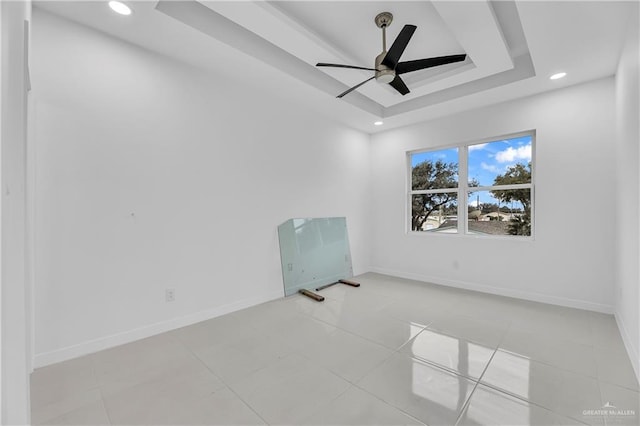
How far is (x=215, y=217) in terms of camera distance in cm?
314

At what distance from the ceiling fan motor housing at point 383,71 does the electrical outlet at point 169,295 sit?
2.94 meters

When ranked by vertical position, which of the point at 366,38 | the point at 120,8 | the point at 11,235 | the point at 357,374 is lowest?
the point at 357,374

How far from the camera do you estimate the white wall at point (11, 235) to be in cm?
83

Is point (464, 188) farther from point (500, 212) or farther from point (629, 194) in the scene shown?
point (629, 194)

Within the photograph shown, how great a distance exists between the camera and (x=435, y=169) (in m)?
4.76

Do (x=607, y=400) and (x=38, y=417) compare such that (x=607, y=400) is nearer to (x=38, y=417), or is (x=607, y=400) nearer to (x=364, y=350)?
(x=364, y=350)

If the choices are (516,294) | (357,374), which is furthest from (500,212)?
(357,374)

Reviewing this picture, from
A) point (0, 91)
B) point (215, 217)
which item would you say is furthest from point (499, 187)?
point (0, 91)

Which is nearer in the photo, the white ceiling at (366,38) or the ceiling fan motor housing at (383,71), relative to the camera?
the white ceiling at (366,38)

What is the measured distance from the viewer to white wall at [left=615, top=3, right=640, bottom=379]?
7.00 ft

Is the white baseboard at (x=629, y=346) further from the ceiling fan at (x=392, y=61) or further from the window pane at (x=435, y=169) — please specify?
the ceiling fan at (x=392, y=61)

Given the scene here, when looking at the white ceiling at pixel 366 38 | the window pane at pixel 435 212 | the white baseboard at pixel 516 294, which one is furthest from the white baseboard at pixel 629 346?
the white ceiling at pixel 366 38

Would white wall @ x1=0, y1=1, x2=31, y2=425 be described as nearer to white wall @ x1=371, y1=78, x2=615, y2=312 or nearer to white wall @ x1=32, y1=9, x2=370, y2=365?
white wall @ x1=32, y1=9, x2=370, y2=365

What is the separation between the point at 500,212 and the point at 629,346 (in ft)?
6.92
